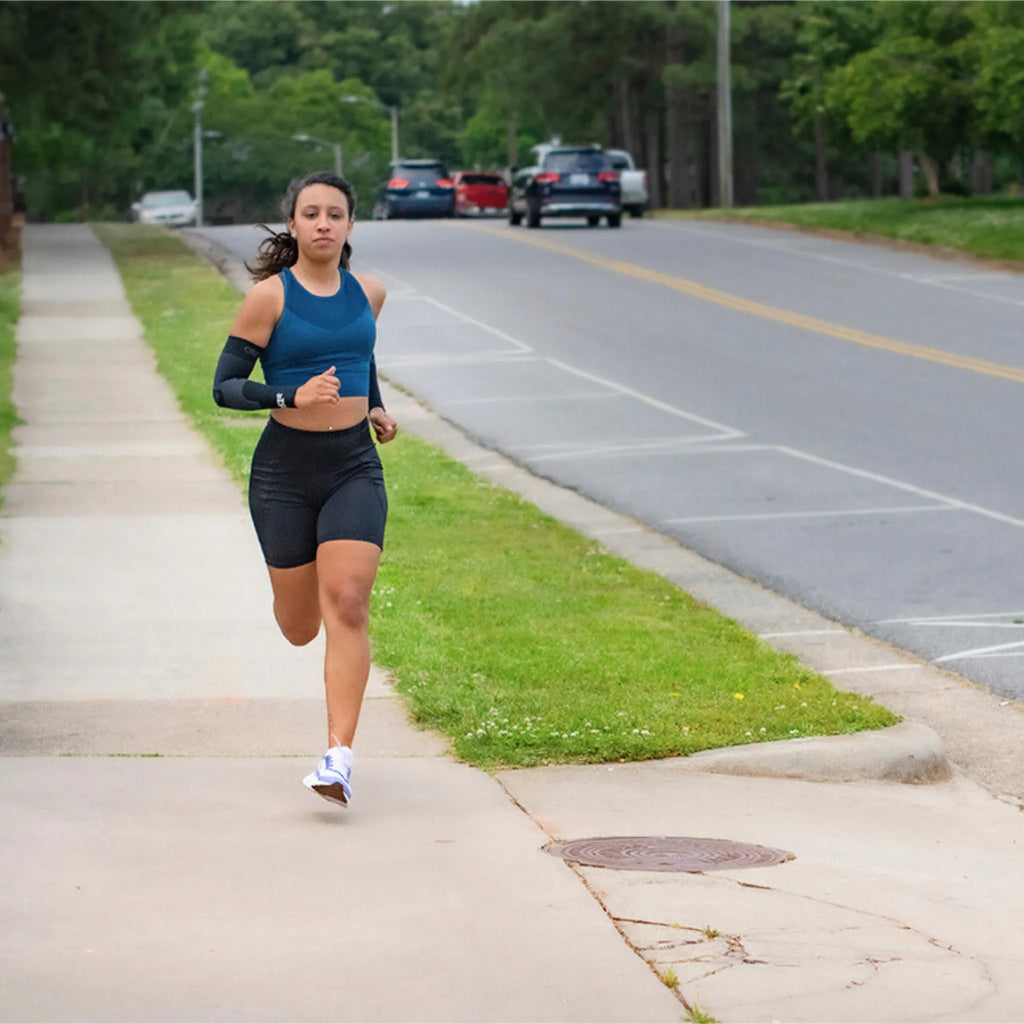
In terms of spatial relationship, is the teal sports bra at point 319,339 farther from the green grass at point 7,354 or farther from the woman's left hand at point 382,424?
the green grass at point 7,354

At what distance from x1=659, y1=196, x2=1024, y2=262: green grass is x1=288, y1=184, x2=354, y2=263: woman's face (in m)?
30.4

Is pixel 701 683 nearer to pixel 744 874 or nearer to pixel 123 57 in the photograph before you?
pixel 744 874

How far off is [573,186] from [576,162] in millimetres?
738

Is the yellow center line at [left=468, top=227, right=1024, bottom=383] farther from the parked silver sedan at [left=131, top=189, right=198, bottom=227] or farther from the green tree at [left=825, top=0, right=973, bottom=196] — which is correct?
the parked silver sedan at [left=131, top=189, right=198, bottom=227]

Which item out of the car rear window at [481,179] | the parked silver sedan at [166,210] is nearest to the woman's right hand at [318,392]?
the car rear window at [481,179]

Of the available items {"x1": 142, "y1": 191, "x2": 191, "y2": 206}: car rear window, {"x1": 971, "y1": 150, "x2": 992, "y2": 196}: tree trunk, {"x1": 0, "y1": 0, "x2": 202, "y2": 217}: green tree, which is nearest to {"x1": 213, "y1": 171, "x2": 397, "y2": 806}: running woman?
{"x1": 0, "y1": 0, "x2": 202, "y2": 217}: green tree

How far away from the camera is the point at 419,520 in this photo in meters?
12.9

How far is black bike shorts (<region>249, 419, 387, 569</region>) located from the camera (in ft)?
21.1

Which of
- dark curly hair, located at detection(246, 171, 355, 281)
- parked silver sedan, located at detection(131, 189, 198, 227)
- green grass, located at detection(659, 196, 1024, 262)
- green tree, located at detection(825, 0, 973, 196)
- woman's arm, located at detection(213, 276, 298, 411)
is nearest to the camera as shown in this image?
woman's arm, located at detection(213, 276, 298, 411)

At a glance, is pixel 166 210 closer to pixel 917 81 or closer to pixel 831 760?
pixel 917 81

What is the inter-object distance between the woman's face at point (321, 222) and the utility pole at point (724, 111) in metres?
48.1

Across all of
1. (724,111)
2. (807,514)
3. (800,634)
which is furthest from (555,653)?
(724,111)

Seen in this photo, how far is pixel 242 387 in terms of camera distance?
6273mm

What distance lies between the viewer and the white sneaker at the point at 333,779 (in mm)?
6176
